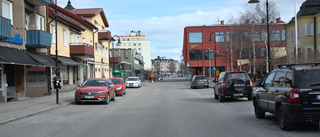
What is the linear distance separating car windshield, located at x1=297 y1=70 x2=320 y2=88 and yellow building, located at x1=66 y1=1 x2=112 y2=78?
29225 millimetres

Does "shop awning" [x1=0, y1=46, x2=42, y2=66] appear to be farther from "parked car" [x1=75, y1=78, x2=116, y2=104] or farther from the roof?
the roof

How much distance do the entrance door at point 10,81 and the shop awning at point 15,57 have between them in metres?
1.22

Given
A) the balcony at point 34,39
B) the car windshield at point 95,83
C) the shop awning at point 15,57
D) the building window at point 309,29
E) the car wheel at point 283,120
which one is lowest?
the car wheel at point 283,120

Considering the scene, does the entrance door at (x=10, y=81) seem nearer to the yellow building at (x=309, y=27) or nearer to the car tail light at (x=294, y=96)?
the car tail light at (x=294, y=96)

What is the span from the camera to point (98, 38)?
38250 millimetres

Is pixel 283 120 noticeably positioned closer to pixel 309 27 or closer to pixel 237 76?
pixel 237 76

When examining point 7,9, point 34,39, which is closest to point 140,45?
point 34,39

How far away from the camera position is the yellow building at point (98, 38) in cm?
3656

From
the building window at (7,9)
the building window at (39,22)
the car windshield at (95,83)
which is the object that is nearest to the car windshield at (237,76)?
the car windshield at (95,83)

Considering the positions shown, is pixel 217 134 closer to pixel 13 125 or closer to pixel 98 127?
pixel 98 127

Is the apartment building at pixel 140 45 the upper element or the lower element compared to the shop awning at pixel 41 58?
upper

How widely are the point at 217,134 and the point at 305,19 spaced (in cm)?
3137

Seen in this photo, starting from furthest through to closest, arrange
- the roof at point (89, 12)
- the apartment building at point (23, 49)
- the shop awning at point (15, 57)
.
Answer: the roof at point (89, 12) → the apartment building at point (23, 49) → the shop awning at point (15, 57)

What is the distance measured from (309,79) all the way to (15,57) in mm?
14453
